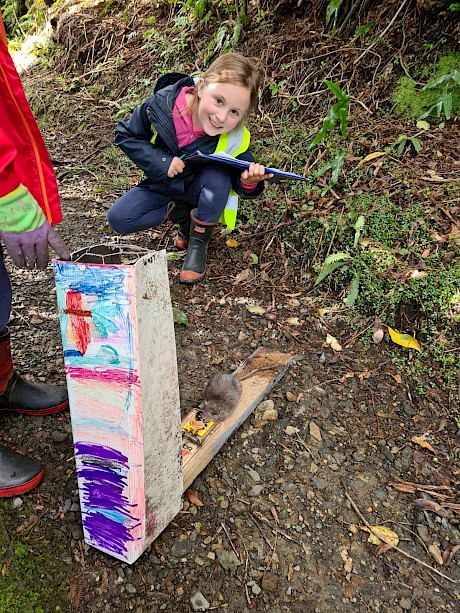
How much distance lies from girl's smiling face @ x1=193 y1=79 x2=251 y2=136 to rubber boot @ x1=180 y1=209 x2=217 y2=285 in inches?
27.4

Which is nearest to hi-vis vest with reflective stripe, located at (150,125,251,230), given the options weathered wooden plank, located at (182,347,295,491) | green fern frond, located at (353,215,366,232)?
green fern frond, located at (353,215,366,232)

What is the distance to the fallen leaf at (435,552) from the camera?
6.62 feet

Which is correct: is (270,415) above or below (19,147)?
below

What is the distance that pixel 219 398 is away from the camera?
7.88 ft

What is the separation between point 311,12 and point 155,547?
5.21m

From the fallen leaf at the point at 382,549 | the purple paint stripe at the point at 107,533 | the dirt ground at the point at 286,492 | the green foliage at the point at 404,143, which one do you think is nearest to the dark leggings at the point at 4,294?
the dirt ground at the point at 286,492

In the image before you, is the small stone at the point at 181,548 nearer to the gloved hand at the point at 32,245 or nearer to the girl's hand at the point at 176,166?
the gloved hand at the point at 32,245

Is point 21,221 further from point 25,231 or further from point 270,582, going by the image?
point 270,582

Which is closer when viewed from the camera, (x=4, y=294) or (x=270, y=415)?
(x=4, y=294)

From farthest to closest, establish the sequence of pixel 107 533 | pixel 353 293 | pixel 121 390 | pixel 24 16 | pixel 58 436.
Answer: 1. pixel 24 16
2. pixel 353 293
3. pixel 58 436
4. pixel 107 533
5. pixel 121 390

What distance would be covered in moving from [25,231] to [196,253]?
6.49 feet

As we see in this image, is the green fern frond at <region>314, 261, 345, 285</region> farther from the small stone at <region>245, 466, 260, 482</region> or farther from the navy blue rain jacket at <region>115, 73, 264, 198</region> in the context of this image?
the small stone at <region>245, 466, 260, 482</region>

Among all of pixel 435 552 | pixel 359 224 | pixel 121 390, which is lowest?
pixel 435 552

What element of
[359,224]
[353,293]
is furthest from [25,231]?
[359,224]
